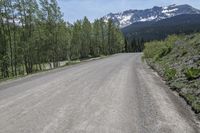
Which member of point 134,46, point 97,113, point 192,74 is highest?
point 134,46

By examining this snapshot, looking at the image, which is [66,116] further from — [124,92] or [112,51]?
[112,51]

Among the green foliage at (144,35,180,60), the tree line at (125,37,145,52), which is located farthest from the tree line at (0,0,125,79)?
the tree line at (125,37,145,52)

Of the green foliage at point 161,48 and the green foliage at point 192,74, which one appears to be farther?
the green foliage at point 161,48

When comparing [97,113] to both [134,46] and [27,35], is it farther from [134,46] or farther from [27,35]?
[134,46]

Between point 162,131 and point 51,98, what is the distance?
5.54 metres

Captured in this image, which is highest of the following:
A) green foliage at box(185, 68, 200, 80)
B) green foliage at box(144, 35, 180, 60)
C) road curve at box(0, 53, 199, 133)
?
green foliage at box(144, 35, 180, 60)

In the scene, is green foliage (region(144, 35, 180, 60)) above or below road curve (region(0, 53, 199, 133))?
above

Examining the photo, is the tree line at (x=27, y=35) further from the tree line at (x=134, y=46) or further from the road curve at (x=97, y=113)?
the tree line at (x=134, y=46)

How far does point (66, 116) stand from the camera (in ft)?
28.5

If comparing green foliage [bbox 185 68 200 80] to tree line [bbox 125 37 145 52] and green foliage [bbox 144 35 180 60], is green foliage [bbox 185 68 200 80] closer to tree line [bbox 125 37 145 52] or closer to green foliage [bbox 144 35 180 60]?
green foliage [bbox 144 35 180 60]

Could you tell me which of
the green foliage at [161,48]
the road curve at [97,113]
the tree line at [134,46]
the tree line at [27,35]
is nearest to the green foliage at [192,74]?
the road curve at [97,113]

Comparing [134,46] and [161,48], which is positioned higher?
[161,48]

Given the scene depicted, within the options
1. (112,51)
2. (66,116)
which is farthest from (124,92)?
(112,51)

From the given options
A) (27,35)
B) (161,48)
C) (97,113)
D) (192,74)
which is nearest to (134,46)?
(27,35)
